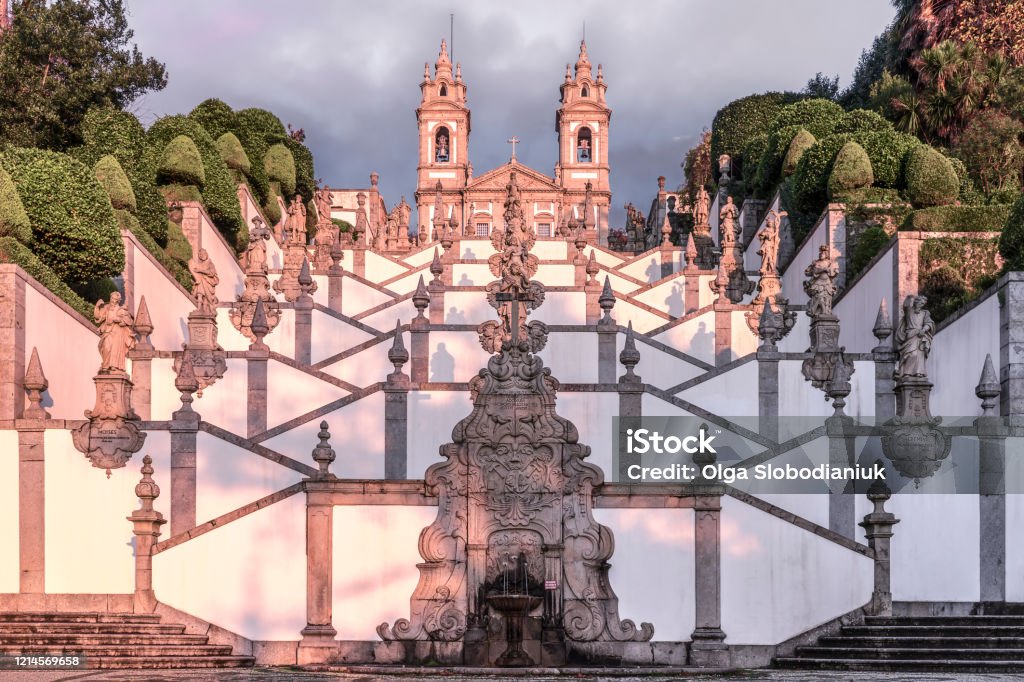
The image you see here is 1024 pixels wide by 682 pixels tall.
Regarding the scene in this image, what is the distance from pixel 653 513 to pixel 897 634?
11.9 feet

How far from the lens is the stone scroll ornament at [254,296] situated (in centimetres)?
3072

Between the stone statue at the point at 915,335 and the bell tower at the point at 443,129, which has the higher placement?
the bell tower at the point at 443,129

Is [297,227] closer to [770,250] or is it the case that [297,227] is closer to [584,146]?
[770,250]

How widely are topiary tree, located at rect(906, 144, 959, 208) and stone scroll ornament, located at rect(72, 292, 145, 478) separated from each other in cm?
1900

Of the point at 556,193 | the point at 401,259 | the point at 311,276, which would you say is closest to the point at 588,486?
the point at 311,276

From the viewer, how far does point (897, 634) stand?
19.5 meters

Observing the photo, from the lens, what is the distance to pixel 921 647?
19203mm

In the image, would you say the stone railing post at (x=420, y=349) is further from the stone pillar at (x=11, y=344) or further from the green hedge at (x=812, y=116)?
the green hedge at (x=812, y=116)

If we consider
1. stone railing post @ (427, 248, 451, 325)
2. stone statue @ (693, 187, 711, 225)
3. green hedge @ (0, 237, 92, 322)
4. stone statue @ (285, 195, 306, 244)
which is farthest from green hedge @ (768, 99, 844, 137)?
green hedge @ (0, 237, 92, 322)

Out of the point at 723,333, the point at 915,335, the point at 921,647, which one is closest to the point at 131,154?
the point at 723,333

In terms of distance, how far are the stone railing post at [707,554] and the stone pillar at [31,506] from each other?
30.7 feet

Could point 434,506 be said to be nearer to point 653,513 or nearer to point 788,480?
point 653,513

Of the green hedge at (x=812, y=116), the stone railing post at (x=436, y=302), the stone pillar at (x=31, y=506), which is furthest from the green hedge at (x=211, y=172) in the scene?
the stone pillar at (x=31, y=506)

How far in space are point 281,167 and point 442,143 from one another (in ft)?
115
